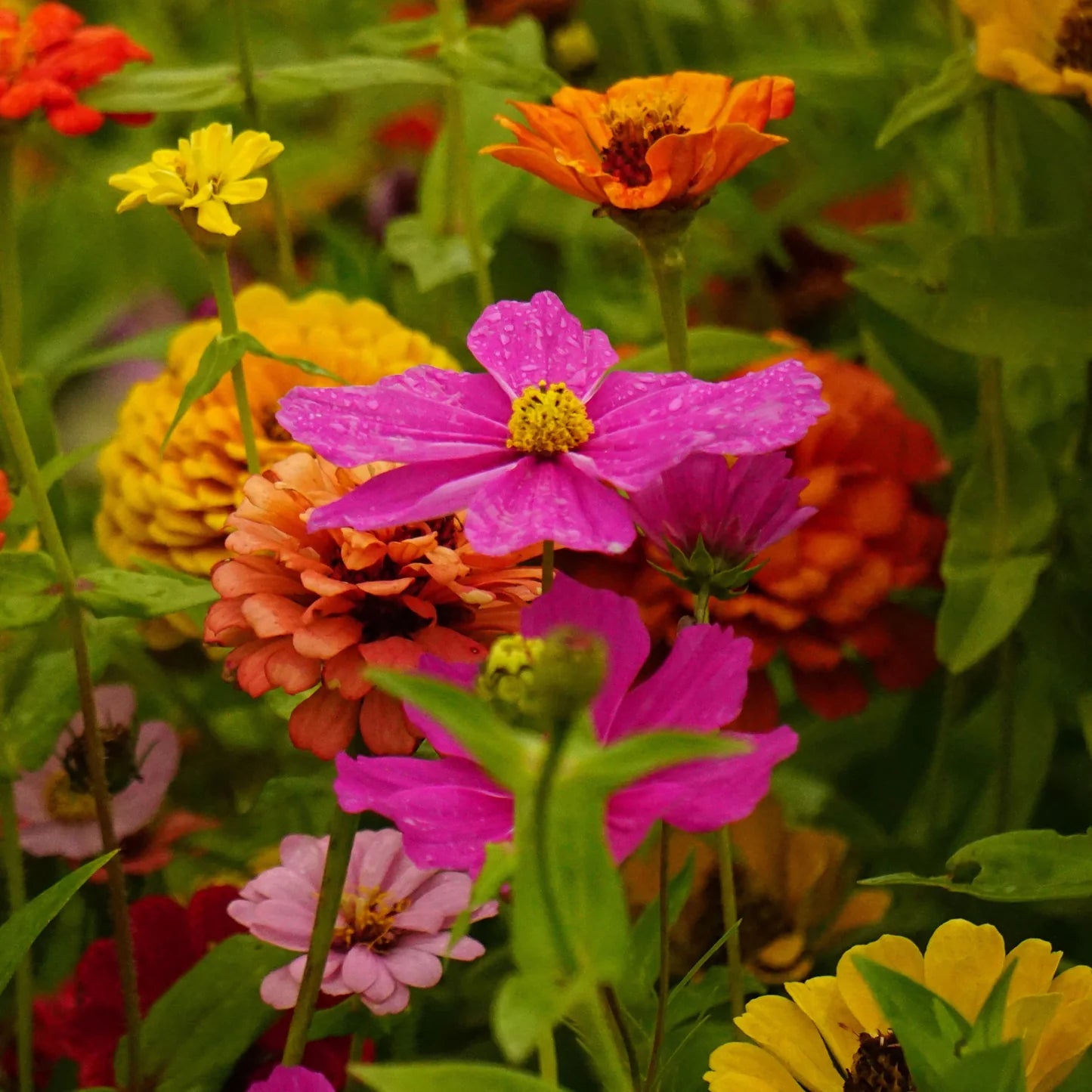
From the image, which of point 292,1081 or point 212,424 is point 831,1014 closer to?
point 292,1081

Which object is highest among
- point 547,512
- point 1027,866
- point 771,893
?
point 547,512

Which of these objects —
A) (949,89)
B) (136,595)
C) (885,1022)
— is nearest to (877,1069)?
(885,1022)

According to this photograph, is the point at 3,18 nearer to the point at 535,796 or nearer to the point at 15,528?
the point at 15,528

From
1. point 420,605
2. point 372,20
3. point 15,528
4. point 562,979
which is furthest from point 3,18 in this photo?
point 372,20

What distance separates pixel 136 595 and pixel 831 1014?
20cm

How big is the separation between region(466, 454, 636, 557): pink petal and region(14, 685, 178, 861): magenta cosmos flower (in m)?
0.22

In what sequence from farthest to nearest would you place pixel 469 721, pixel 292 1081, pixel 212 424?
pixel 212 424
pixel 292 1081
pixel 469 721

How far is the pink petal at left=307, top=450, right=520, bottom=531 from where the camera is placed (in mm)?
288

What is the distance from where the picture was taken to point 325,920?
332mm

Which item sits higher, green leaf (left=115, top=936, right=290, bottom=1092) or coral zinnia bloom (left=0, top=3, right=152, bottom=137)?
coral zinnia bloom (left=0, top=3, right=152, bottom=137)

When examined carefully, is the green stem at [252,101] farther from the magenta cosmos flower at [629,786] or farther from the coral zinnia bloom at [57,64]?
the magenta cosmos flower at [629,786]

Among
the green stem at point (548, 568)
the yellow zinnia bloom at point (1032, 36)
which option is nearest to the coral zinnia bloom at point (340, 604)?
the green stem at point (548, 568)

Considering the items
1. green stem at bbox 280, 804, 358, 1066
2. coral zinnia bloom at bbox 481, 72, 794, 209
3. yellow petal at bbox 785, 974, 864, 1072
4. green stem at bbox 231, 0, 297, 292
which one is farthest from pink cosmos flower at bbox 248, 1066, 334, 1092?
green stem at bbox 231, 0, 297, 292

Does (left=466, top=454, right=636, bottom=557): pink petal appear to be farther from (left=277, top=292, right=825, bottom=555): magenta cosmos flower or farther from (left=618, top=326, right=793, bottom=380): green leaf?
(left=618, top=326, right=793, bottom=380): green leaf
